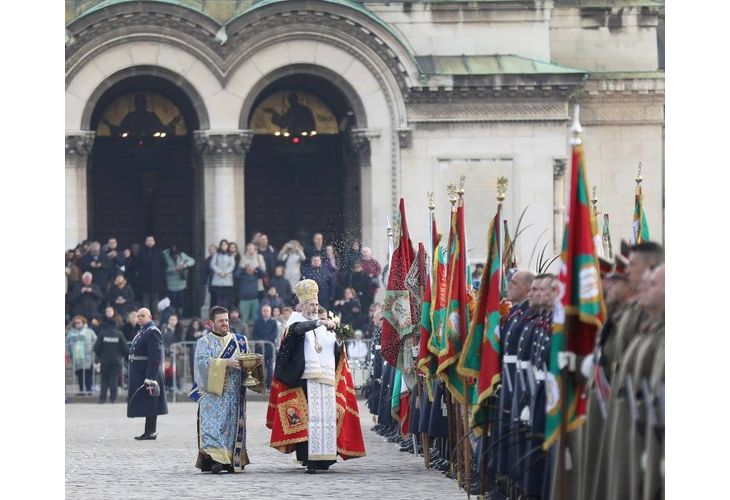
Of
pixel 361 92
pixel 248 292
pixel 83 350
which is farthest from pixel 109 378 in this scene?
pixel 361 92

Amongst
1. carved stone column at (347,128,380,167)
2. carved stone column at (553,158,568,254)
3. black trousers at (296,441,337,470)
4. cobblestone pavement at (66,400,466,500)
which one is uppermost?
carved stone column at (347,128,380,167)

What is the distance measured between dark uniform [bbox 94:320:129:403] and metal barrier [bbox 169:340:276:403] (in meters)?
0.78

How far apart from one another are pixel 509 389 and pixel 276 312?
17497 mm

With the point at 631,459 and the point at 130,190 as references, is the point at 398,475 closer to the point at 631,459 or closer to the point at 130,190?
the point at 631,459

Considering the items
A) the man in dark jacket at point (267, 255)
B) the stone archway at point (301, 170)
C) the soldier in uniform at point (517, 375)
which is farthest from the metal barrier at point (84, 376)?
the soldier in uniform at point (517, 375)

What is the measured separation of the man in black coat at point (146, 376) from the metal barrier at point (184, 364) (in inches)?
279

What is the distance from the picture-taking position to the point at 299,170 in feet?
126

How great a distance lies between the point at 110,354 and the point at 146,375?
7.12m

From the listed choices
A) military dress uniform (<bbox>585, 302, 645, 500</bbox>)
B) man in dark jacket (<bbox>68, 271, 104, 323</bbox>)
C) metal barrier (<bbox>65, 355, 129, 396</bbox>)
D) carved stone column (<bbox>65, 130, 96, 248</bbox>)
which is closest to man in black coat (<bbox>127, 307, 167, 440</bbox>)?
metal barrier (<bbox>65, 355, 129, 396</bbox>)

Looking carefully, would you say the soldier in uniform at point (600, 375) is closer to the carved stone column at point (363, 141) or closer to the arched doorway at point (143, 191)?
the carved stone column at point (363, 141)

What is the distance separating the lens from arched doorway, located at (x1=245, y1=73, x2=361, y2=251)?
36938 millimetres

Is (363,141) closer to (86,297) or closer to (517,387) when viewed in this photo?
(86,297)

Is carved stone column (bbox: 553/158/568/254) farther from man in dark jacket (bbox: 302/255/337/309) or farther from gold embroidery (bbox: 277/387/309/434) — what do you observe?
gold embroidery (bbox: 277/387/309/434)

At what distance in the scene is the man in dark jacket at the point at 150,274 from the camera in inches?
1330
